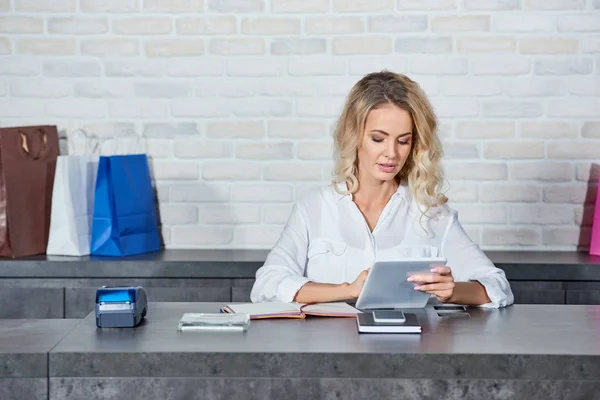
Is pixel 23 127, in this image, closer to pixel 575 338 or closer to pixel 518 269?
pixel 518 269

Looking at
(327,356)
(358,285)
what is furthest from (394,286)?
(327,356)

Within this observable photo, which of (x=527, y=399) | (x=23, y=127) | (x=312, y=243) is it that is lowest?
(x=527, y=399)

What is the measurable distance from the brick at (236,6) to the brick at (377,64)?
0.43m

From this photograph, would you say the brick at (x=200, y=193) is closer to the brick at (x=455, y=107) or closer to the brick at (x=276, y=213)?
the brick at (x=276, y=213)

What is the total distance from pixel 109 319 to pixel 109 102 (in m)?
1.75

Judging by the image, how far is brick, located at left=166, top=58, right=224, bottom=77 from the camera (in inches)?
150

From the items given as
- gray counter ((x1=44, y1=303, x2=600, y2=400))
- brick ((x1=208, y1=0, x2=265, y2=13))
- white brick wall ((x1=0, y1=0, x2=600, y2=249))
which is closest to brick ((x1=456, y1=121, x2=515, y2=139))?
white brick wall ((x1=0, y1=0, x2=600, y2=249))

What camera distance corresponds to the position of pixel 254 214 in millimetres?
3842

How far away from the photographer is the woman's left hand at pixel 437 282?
2357 mm

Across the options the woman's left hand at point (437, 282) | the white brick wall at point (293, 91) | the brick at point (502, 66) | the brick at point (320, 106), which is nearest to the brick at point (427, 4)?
the white brick wall at point (293, 91)

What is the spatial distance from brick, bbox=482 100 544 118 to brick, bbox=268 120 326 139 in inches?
26.1

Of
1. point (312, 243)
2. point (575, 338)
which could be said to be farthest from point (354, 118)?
point (575, 338)

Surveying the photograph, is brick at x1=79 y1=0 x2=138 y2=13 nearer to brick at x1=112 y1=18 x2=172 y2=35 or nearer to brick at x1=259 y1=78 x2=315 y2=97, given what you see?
brick at x1=112 y1=18 x2=172 y2=35

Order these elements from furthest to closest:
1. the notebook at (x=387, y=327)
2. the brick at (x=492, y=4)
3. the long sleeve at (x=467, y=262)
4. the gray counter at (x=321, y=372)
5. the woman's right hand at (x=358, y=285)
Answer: the brick at (x=492, y=4)
the long sleeve at (x=467, y=262)
the woman's right hand at (x=358, y=285)
the notebook at (x=387, y=327)
the gray counter at (x=321, y=372)
